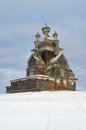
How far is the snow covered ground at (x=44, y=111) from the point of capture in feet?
15.1

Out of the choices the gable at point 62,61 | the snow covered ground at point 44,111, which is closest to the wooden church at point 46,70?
the gable at point 62,61

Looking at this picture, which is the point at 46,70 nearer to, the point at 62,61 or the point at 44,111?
the point at 62,61

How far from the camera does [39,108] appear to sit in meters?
A: 5.16

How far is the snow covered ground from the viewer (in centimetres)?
459

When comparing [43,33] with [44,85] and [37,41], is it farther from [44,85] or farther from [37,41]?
[44,85]

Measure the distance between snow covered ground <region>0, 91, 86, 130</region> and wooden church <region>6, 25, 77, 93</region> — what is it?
27.1 metres

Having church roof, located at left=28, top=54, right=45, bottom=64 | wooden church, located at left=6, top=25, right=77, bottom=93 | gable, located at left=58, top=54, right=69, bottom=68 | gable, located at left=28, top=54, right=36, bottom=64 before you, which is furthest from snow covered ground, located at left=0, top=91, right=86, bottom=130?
gable, located at left=58, top=54, right=69, bottom=68

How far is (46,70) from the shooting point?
36.9 meters

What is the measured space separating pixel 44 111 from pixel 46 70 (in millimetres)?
31893

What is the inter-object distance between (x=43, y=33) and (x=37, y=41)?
1.37 meters

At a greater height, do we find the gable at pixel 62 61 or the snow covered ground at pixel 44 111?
the gable at pixel 62 61

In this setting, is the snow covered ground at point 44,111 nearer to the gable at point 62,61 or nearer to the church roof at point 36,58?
the church roof at point 36,58

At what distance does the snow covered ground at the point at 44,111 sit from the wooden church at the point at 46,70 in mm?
27111

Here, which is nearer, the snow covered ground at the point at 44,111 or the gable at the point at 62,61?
the snow covered ground at the point at 44,111
